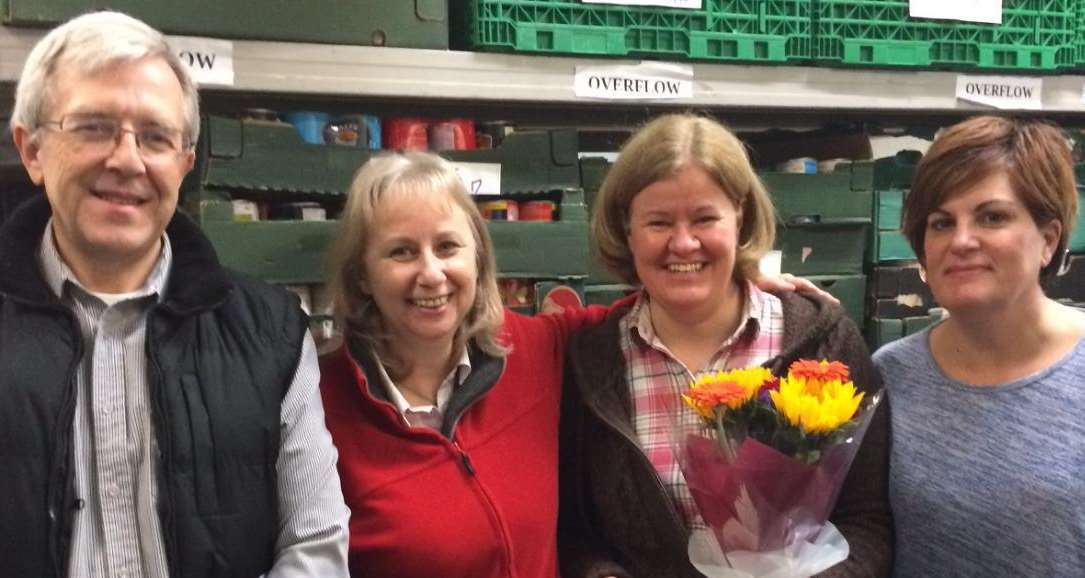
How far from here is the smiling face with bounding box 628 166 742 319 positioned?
1.27 meters

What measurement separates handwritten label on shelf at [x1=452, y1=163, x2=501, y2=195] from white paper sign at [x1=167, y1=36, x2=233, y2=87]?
0.38 meters

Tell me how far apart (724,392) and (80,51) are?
0.80 meters

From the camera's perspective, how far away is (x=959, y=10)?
1564 millimetres

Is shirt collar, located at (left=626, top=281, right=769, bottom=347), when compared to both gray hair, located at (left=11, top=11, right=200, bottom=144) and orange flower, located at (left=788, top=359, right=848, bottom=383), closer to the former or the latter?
orange flower, located at (left=788, top=359, right=848, bottom=383)

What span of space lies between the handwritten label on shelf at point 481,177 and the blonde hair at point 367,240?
9cm

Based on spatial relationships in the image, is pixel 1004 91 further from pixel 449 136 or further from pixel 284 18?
pixel 284 18

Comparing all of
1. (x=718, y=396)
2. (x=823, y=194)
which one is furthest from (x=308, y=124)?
(x=823, y=194)

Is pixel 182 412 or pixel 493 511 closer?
pixel 182 412

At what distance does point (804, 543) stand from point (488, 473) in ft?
1.40

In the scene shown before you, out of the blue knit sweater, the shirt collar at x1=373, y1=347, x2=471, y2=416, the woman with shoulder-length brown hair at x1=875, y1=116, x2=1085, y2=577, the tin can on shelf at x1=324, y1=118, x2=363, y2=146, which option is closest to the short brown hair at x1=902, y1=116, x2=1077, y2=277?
the woman with shoulder-length brown hair at x1=875, y1=116, x2=1085, y2=577

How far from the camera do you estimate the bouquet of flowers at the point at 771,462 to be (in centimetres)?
100

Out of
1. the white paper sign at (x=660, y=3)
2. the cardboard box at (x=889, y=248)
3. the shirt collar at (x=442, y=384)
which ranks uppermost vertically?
the white paper sign at (x=660, y=3)

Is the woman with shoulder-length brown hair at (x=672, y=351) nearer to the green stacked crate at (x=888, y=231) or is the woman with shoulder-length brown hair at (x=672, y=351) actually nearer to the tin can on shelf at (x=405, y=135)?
the tin can on shelf at (x=405, y=135)

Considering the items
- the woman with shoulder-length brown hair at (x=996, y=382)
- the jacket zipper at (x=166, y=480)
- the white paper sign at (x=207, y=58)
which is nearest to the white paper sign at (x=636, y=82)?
the woman with shoulder-length brown hair at (x=996, y=382)
